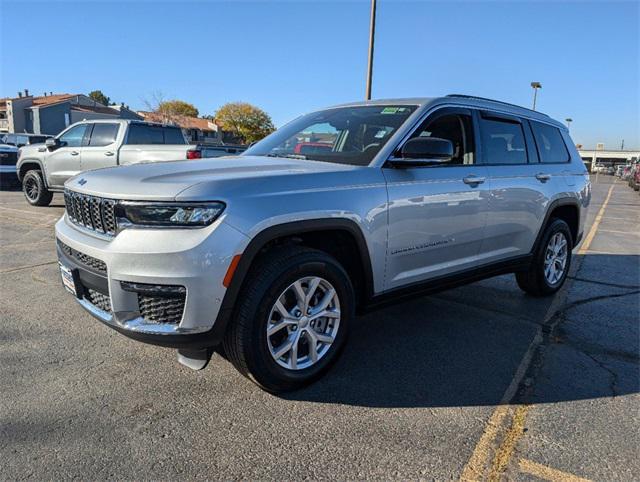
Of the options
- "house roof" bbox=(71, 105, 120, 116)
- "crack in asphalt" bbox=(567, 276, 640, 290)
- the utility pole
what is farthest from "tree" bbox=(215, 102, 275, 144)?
"crack in asphalt" bbox=(567, 276, 640, 290)

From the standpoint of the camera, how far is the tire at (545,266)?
4941mm

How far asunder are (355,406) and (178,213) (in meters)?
1.49

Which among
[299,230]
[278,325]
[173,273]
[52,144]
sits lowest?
[278,325]

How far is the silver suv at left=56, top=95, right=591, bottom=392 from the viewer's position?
98.3 inches

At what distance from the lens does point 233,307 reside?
260 cm

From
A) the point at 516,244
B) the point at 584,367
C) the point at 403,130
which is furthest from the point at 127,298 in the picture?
the point at 516,244

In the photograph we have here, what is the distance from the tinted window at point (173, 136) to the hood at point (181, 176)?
8.42 metres

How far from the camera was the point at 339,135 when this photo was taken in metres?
3.78

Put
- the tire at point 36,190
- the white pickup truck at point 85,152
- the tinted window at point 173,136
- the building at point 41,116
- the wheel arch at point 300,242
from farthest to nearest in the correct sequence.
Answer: the building at point 41,116 < the tinted window at point 173,136 < the tire at point 36,190 < the white pickup truck at point 85,152 < the wheel arch at point 300,242

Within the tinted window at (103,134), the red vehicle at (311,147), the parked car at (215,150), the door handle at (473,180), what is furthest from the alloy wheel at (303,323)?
the tinted window at (103,134)

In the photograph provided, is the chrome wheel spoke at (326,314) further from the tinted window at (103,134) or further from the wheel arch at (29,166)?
the wheel arch at (29,166)

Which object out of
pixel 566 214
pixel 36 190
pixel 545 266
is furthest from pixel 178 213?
pixel 36 190

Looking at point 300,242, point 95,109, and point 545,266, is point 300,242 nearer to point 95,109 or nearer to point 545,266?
point 545,266

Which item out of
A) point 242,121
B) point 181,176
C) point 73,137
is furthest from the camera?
point 242,121
